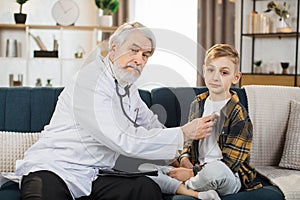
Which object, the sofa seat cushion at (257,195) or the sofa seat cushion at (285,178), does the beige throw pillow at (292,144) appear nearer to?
the sofa seat cushion at (285,178)

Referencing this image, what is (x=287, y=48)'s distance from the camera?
566 cm

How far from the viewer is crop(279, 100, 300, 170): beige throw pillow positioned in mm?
2971

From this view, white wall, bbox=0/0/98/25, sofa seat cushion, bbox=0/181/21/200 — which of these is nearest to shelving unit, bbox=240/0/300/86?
white wall, bbox=0/0/98/25

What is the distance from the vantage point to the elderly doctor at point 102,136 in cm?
223

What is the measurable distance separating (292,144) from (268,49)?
9.66ft

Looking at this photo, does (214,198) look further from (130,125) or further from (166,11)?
(166,11)

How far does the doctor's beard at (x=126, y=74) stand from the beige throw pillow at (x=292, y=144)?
43.8 inches

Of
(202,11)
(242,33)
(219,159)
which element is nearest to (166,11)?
(202,11)

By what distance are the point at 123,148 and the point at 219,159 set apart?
521mm

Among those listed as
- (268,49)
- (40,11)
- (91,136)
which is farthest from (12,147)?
(268,49)

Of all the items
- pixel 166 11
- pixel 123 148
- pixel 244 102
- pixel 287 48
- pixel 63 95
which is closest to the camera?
pixel 123 148

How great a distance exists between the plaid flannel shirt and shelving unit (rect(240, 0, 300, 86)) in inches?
115

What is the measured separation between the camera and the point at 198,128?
226 centimetres

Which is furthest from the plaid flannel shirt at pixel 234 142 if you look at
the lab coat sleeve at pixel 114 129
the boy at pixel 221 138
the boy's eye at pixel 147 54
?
the boy's eye at pixel 147 54
